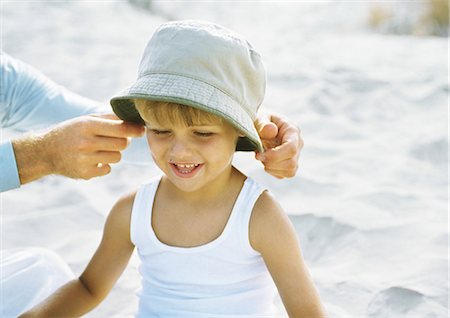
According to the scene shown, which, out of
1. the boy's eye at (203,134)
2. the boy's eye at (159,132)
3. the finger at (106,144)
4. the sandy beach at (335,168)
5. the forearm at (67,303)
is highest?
the boy's eye at (203,134)

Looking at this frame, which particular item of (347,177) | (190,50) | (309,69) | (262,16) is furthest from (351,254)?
(262,16)

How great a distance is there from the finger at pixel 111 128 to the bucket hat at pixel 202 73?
0.10 m

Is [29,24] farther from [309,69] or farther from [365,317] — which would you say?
[365,317]

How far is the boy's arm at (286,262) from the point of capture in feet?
5.97

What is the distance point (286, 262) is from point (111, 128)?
67 centimetres

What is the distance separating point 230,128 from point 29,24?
608cm

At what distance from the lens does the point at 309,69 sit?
606cm

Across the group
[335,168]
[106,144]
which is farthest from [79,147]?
[335,168]

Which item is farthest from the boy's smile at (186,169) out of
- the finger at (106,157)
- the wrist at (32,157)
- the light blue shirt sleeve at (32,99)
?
the light blue shirt sleeve at (32,99)

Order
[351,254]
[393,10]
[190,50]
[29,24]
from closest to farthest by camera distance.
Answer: [190,50], [351,254], [29,24], [393,10]

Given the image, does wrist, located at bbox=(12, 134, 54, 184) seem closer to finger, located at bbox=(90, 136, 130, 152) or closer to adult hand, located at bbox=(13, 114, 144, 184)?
adult hand, located at bbox=(13, 114, 144, 184)

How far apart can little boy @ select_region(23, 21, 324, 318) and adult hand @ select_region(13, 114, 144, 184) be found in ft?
0.24

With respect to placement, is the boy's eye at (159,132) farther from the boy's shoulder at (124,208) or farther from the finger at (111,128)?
the boy's shoulder at (124,208)

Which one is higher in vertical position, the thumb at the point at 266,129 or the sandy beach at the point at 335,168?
the thumb at the point at 266,129
